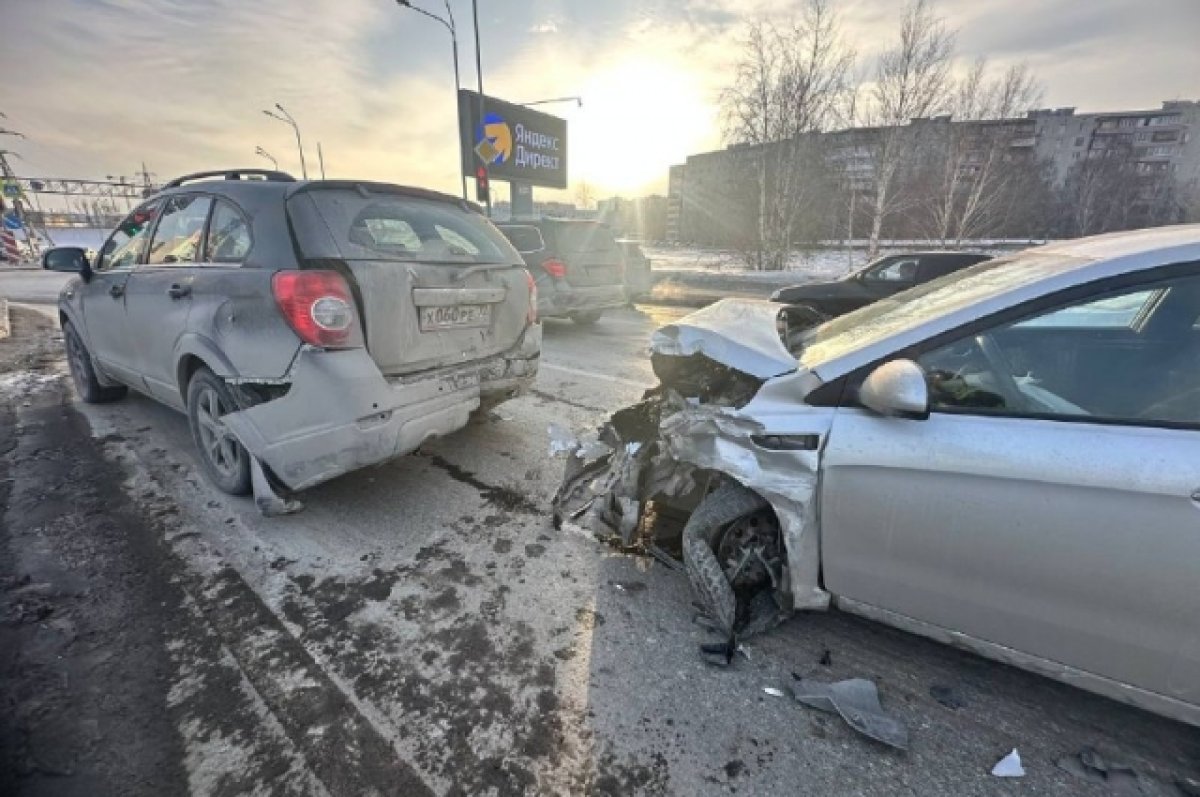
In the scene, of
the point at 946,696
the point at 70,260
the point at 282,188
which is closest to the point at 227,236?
the point at 282,188

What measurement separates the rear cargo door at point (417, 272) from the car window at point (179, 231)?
925 millimetres

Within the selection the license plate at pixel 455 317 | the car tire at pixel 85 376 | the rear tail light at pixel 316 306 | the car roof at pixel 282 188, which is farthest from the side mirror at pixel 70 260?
the license plate at pixel 455 317

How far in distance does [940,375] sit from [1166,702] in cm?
108

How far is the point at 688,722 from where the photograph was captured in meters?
1.76

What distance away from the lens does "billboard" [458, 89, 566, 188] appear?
Result: 17484mm

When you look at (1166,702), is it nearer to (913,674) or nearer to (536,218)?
(913,674)

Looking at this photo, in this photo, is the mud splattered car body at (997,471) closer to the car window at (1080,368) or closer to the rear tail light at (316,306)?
the car window at (1080,368)

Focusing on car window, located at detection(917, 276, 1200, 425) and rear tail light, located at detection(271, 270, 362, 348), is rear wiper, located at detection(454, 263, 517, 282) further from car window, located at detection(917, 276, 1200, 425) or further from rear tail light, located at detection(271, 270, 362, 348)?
car window, located at detection(917, 276, 1200, 425)

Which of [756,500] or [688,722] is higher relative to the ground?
[756,500]

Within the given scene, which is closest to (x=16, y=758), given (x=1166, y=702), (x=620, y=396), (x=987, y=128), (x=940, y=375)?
(x=940, y=375)

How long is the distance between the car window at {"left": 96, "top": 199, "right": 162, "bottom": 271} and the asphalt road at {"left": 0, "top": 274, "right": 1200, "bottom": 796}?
75.8 inches

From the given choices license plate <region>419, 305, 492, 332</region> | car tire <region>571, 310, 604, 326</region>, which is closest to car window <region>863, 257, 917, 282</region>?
car tire <region>571, 310, 604, 326</region>

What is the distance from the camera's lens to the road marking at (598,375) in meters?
5.45

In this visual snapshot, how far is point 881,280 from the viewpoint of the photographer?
28.8 ft
